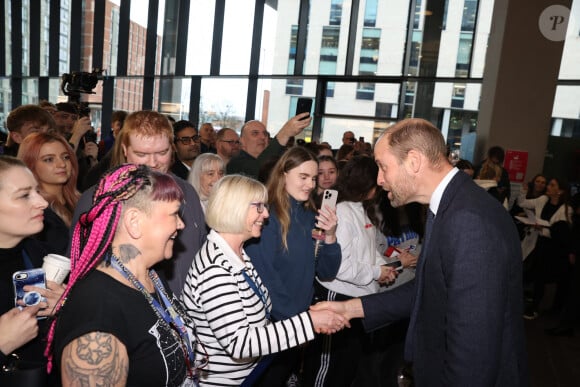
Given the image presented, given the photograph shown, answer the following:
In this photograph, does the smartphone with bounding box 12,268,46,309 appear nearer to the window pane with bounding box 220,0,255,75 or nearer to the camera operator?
the camera operator

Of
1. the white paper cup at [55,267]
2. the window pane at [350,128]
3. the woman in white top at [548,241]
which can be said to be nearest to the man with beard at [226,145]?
the white paper cup at [55,267]

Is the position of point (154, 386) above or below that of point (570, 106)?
below

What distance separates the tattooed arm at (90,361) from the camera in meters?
1.18

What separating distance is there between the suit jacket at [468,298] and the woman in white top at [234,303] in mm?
526

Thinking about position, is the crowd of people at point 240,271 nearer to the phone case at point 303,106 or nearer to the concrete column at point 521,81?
the phone case at point 303,106

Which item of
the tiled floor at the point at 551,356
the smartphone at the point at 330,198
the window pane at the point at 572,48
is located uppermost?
the window pane at the point at 572,48

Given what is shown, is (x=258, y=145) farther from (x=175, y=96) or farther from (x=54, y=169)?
(x=175, y=96)

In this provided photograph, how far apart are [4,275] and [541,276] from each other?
584cm

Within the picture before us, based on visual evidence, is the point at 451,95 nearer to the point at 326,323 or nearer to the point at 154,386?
the point at 326,323

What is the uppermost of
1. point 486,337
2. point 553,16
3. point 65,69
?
point 553,16

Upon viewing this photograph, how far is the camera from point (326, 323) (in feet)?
6.58

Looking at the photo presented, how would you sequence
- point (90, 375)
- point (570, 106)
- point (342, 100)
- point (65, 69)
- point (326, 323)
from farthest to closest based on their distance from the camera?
point (65, 69)
point (342, 100)
point (570, 106)
point (326, 323)
point (90, 375)

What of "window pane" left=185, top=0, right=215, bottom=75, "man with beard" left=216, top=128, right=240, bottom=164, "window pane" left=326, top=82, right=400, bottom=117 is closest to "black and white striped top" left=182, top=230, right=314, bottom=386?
"man with beard" left=216, top=128, right=240, bottom=164

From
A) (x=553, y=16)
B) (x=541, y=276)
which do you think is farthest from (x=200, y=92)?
(x=541, y=276)
